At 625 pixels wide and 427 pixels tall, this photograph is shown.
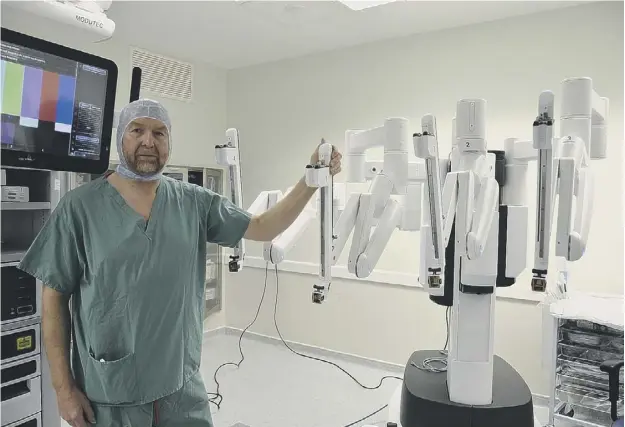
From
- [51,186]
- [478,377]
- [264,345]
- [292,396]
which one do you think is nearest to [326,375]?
[292,396]

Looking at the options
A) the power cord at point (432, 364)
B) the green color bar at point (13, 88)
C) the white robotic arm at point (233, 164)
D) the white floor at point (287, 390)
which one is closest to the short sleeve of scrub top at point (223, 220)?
the white robotic arm at point (233, 164)

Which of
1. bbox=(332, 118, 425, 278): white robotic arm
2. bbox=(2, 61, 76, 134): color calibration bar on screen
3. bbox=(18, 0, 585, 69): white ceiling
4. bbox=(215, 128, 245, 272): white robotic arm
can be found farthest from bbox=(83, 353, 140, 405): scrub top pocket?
bbox=(18, 0, 585, 69): white ceiling

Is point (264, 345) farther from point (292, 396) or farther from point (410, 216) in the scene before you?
point (410, 216)

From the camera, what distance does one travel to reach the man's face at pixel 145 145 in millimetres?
1612

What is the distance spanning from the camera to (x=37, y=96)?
1898 millimetres

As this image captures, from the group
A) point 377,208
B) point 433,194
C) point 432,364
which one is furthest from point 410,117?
point 433,194

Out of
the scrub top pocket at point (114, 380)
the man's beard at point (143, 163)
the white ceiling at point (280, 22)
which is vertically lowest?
the scrub top pocket at point (114, 380)

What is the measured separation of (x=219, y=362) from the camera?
3.94 metres

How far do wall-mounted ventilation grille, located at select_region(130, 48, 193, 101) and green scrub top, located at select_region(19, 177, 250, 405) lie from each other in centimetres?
257

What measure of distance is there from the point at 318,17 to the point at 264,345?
2736 mm

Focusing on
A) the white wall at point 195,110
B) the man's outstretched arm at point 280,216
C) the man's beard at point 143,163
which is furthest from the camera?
the white wall at point 195,110

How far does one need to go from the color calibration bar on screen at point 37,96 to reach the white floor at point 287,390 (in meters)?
1.91

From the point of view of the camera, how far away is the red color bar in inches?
75.1

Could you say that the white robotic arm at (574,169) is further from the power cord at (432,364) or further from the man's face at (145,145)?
the man's face at (145,145)
